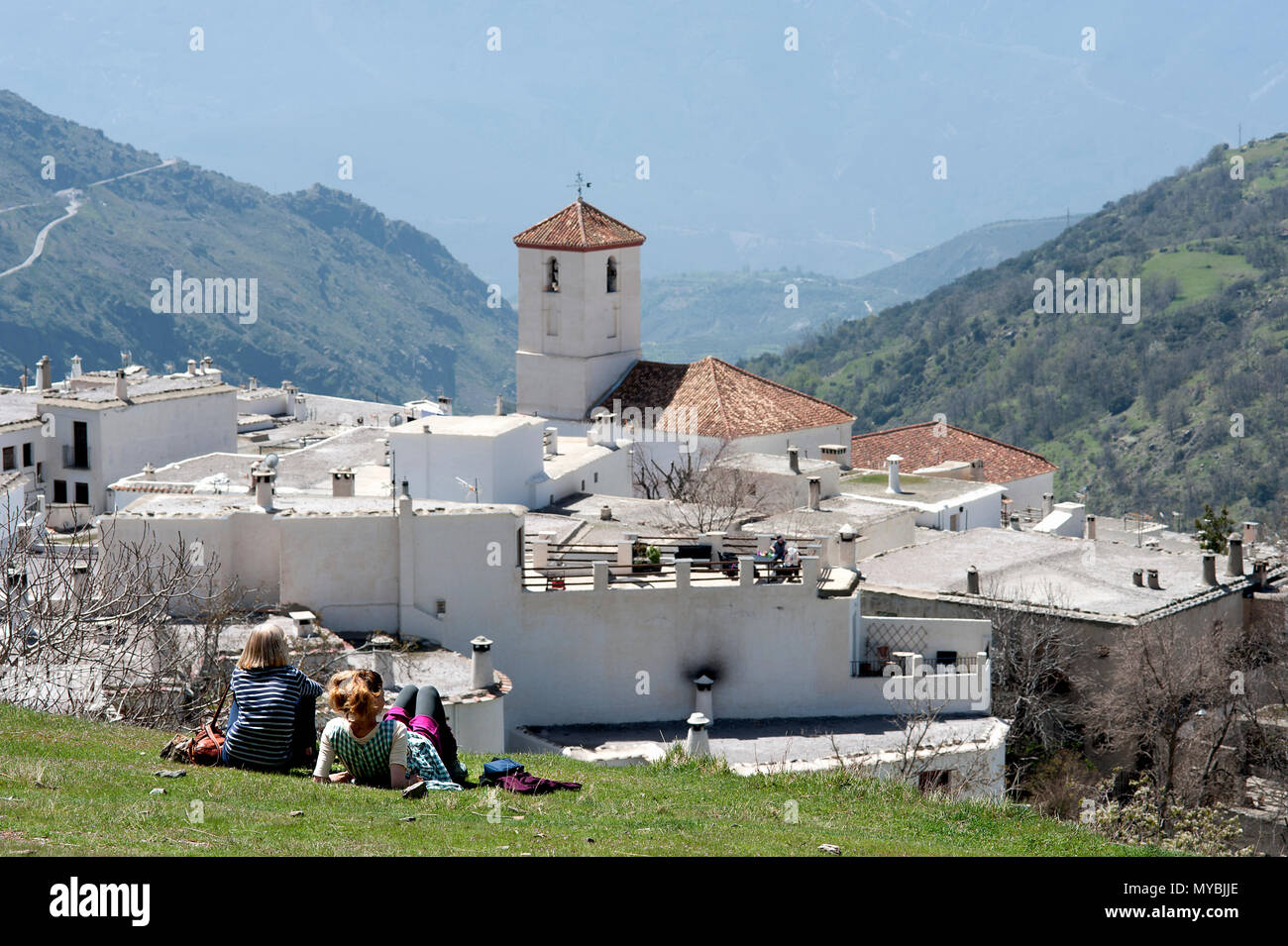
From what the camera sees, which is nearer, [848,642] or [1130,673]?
[848,642]

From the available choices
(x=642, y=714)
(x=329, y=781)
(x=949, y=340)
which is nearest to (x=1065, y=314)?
(x=949, y=340)

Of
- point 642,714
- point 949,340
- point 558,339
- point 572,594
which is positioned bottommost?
point 642,714

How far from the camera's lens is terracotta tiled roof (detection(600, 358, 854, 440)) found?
45500 millimetres

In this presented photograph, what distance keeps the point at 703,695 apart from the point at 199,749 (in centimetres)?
1330

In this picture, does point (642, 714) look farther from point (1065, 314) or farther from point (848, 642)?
point (1065, 314)

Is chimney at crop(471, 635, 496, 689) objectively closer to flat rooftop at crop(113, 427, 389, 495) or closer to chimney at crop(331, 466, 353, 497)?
chimney at crop(331, 466, 353, 497)

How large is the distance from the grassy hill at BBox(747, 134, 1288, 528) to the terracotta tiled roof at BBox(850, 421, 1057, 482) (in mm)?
29550

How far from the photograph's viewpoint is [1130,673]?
2764 centimetres

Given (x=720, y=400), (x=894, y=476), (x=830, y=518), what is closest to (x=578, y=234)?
(x=720, y=400)

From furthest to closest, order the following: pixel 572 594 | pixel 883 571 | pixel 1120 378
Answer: pixel 1120 378 < pixel 883 571 < pixel 572 594

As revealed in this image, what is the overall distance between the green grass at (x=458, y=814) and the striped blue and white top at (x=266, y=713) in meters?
0.23

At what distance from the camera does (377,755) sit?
1171cm
